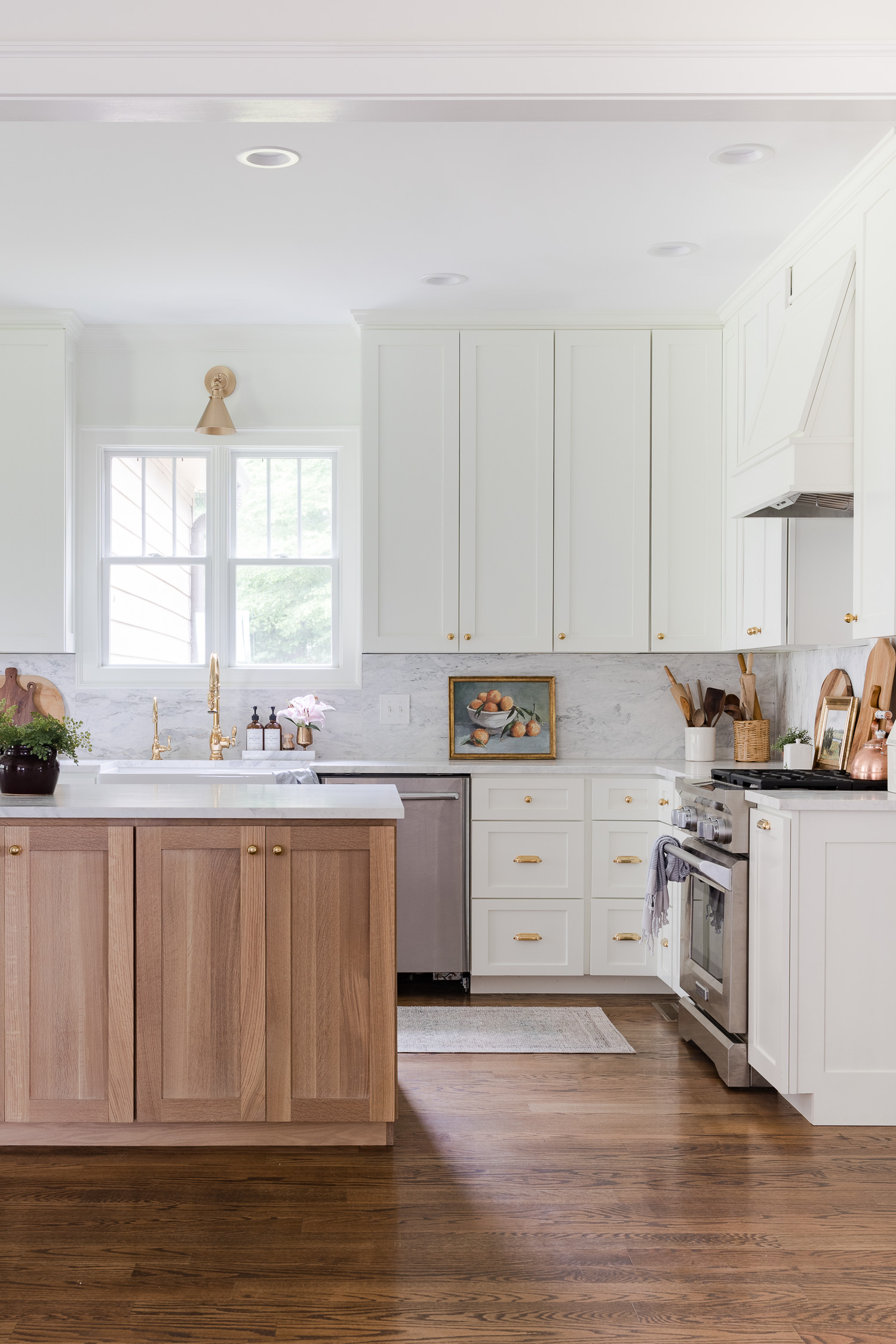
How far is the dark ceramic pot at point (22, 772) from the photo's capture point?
309 cm

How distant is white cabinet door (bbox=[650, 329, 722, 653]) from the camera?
4.72 m

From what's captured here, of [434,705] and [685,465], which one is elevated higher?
[685,465]

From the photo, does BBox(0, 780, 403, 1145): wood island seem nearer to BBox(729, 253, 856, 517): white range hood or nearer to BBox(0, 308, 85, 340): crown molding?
BBox(729, 253, 856, 517): white range hood

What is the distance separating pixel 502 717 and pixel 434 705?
313mm

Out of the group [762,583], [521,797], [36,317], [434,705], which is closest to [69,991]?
[521,797]

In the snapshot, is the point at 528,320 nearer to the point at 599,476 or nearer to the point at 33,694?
the point at 599,476

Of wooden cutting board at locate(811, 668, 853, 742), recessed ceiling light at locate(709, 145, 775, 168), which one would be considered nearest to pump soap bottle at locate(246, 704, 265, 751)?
wooden cutting board at locate(811, 668, 853, 742)

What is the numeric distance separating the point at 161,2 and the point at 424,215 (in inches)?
53.8

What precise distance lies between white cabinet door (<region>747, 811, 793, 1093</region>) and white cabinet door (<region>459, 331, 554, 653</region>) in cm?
165

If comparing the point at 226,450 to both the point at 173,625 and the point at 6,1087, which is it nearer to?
the point at 173,625

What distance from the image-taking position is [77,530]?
5.07 m

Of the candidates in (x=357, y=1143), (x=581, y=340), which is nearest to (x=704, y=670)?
(x=581, y=340)

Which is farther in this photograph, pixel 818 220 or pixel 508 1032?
pixel 508 1032

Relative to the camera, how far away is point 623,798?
4.48 meters
